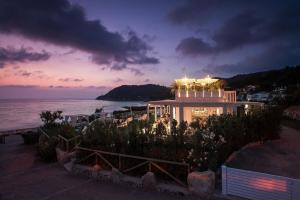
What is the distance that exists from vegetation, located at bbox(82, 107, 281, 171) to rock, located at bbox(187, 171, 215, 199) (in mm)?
489

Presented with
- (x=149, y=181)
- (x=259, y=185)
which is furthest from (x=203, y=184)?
(x=149, y=181)

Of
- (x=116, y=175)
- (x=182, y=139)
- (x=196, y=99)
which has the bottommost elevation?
(x=116, y=175)

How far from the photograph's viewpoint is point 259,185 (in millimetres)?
6652

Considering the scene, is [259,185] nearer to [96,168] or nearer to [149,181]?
[149,181]

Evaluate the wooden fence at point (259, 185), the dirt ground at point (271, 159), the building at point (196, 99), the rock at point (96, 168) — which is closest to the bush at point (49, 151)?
the rock at point (96, 168)

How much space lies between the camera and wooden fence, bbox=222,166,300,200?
6.25 m

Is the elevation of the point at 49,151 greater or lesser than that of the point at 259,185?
lesser

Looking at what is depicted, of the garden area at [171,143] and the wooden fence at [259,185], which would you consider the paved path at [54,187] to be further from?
the wooden fence at [259,185]

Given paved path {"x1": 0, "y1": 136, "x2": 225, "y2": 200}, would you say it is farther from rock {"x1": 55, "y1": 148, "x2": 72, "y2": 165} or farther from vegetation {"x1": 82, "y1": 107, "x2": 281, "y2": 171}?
vegetation {"x1": 82, "y1": 107, "x2": 281, "y2": 171}

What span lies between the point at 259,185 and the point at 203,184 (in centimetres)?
136

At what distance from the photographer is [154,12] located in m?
19.0

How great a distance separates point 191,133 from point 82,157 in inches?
177

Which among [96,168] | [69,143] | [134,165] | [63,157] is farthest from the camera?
[69,143]

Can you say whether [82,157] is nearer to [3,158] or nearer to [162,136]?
[162,136]
